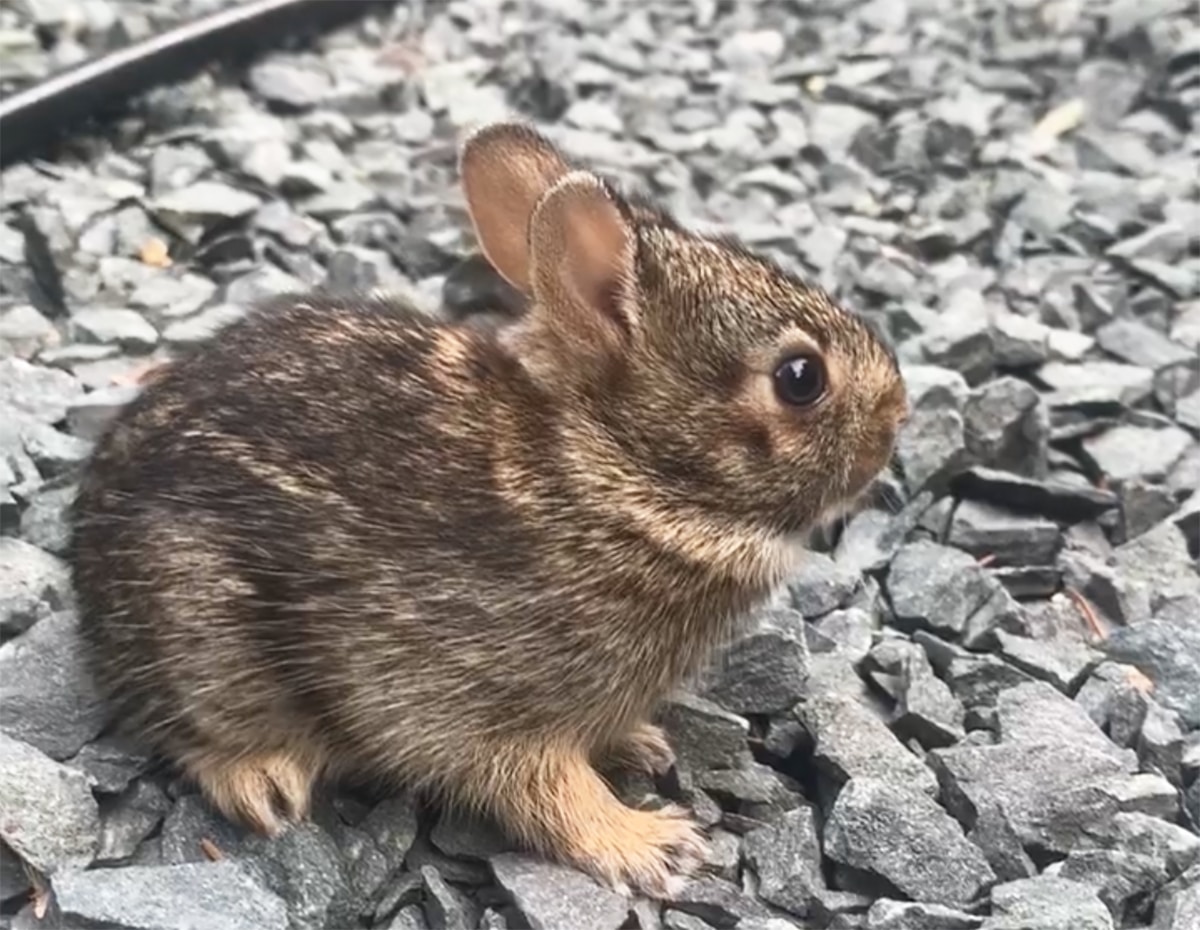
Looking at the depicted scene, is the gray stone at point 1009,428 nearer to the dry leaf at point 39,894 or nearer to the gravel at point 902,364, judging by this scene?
the gravel at point 902,364

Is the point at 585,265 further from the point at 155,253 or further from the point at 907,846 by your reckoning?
the point at 155,253

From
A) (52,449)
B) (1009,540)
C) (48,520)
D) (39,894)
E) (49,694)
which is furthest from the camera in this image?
(1009,540)

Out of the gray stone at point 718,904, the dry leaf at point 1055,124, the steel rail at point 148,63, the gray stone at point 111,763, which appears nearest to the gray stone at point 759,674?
the gray stone at point 718,904

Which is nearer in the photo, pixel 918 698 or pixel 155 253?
pixel 918 698

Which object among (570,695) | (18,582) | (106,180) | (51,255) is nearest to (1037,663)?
(570,695)

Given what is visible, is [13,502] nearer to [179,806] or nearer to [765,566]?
[179,806]

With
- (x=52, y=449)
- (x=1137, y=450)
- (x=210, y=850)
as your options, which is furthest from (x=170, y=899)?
(x=1137, y=450)

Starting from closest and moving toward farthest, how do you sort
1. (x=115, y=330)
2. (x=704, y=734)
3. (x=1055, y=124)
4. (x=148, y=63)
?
(x=704, y=734) < (x=115, y=330) < (x=148, y=63) < (x=1055, y=124)
